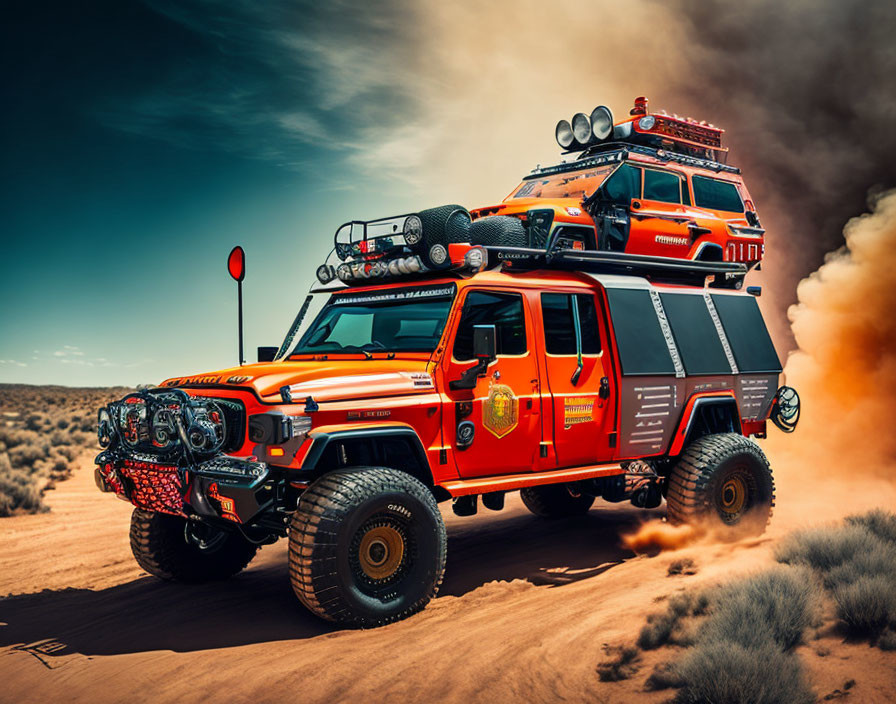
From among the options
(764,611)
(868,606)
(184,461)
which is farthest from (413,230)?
(868,606)

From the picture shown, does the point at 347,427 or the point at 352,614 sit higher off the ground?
the point at 347,427

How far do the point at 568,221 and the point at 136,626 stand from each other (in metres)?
5.96

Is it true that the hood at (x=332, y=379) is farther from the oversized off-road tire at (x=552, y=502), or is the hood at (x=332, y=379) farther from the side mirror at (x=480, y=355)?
the oversized off-road tire at (x=552, y=502)

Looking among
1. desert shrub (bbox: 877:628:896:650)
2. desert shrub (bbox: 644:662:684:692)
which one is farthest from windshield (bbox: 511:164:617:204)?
desert shrub (bbox: 644:662:684:692)

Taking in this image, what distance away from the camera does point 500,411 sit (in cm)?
759

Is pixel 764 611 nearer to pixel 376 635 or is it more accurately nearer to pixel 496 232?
pixel 376 635

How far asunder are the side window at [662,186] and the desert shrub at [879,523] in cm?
434

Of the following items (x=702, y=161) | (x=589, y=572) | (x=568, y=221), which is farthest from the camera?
(x=702, y=161)

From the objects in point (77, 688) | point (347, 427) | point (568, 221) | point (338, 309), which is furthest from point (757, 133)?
point (77, 688)

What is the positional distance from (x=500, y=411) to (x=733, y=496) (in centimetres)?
370

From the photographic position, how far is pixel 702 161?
11609 millimetres

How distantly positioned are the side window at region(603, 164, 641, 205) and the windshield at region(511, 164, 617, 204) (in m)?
0.10

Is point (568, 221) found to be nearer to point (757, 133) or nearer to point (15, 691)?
point (15, 691)

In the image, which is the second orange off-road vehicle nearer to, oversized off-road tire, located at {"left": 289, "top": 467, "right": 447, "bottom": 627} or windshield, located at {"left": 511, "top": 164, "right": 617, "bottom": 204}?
oversized off-road tire, located at {"left": 289, "top": 467, "right": 447, "bottom": 627}
